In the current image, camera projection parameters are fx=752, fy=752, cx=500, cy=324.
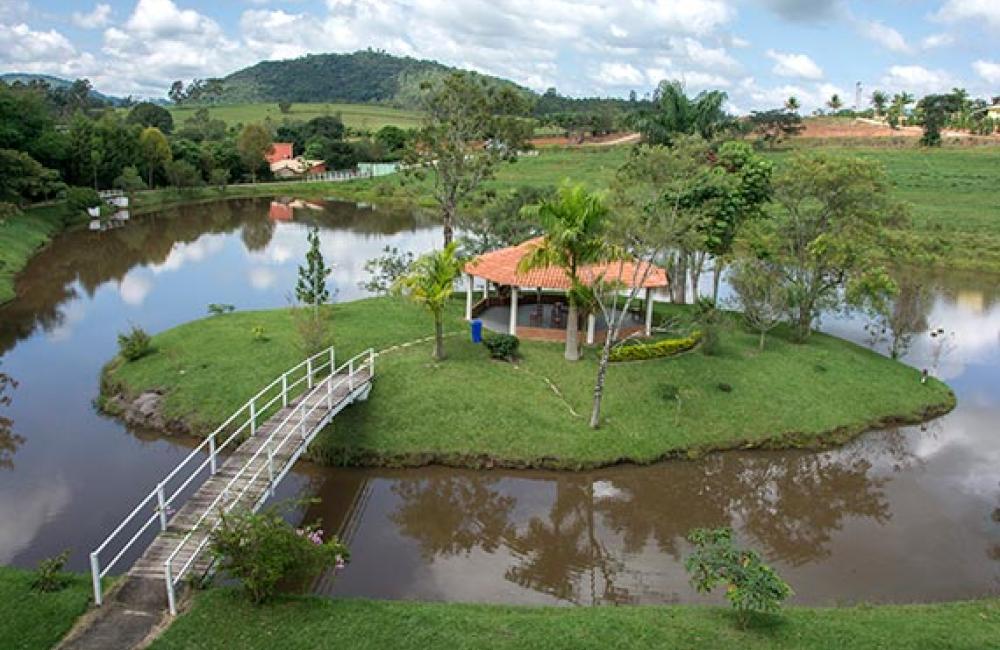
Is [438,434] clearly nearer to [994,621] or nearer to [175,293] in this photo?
[994,621]

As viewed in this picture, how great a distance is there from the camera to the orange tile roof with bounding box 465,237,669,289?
2530cm

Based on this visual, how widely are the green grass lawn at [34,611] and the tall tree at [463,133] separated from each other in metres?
22.5

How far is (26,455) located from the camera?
19.4m

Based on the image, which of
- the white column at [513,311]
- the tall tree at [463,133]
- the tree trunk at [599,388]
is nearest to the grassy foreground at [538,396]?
the tree trunk at [599,388]

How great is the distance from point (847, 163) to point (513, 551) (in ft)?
61.8

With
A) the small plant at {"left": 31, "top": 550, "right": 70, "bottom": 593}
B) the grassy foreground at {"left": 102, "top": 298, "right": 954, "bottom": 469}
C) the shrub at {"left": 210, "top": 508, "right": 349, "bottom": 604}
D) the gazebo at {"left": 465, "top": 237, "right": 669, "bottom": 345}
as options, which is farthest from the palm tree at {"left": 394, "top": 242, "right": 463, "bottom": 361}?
the small plant at {"left": 31, "top": 550, "right": 70, "bottom": 593}

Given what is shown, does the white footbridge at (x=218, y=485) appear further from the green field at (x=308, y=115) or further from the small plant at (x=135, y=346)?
the green field at (x=308, y=115)

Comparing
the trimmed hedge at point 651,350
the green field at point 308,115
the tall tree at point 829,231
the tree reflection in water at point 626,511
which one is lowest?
the tree reflection in water at point 626,511

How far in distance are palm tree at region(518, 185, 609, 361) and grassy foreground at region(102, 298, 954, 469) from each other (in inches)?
138

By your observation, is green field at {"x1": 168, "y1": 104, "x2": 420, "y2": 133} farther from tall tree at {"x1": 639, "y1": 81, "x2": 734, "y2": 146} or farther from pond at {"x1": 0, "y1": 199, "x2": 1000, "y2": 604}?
pond at {"x1": 0, "y1": 199, "x2": 1000, "y2": 604}

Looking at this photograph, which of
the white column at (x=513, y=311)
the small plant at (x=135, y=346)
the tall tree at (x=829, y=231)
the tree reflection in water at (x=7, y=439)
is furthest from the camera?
the tall tree at (x=829, y=231)

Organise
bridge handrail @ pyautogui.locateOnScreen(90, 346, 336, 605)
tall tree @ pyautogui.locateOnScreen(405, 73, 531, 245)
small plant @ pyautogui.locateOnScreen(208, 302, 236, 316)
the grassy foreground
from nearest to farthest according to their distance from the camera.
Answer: bridge handrail @ pyautogui.locateOnScreen(90, 346, 336, 605), the grassy foreground, small plant @ pyautogui.locateOnScreen(208, 302, 236, 316), tall tree @ pyautogui.locateOnScreen(405, 73, 531, 245)

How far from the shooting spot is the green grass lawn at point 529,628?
11367mm

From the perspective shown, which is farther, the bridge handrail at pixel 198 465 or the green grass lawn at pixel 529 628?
the bridge handrail at pixel 198 465
